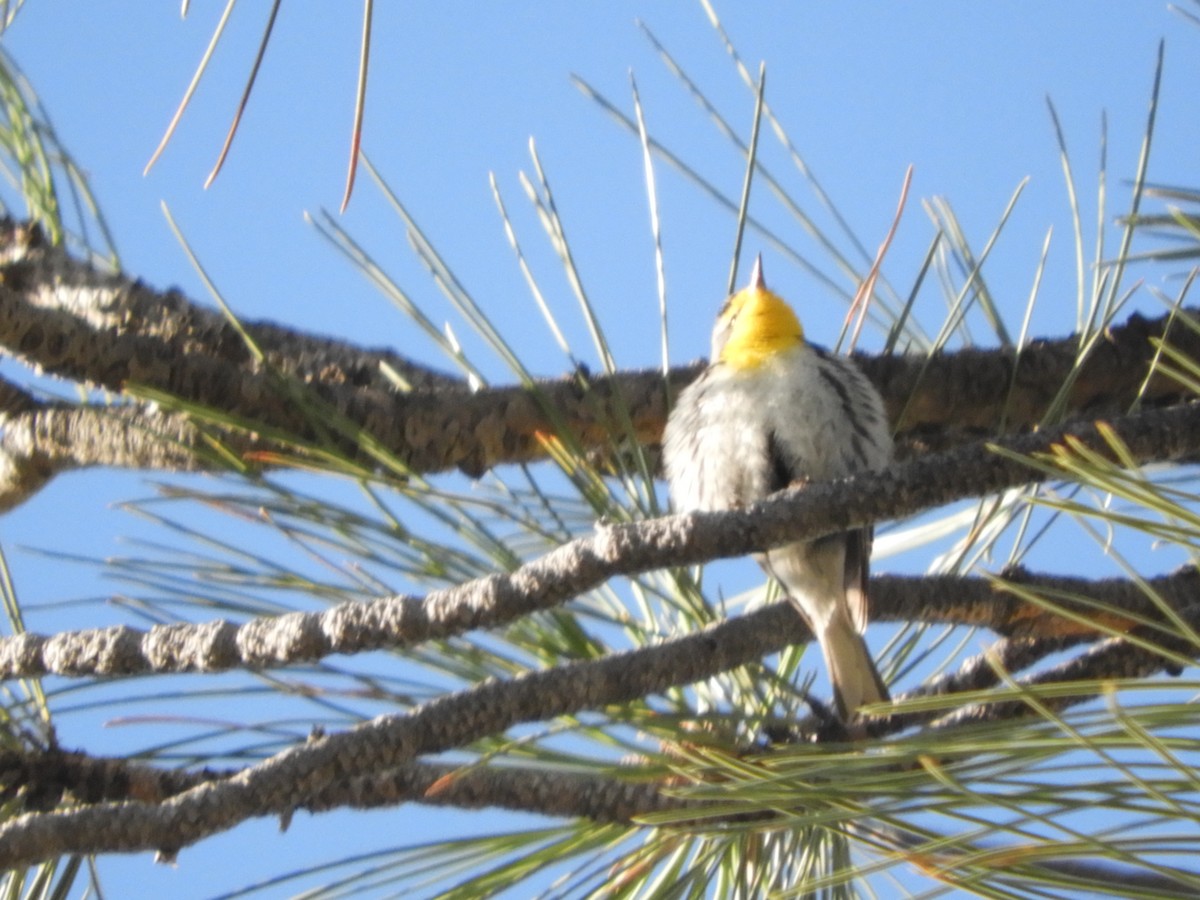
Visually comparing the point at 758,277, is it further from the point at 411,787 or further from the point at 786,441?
the point at 411,787

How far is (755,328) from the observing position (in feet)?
6.64

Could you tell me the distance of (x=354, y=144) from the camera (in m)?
0.85

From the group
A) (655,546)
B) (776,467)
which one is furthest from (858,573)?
(655,546)

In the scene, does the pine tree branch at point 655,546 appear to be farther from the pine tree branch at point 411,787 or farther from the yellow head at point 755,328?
the yellow head at point 755,328

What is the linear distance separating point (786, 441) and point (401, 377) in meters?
0.57

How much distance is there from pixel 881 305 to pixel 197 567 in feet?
2.93

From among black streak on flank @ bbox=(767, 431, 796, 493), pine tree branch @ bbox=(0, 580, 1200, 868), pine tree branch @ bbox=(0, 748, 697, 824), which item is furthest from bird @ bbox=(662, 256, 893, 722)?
pine tree branch @ bbox=(0, 580, 1200, 868)

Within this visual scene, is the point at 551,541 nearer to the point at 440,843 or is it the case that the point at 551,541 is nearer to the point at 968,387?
the point at 440,843

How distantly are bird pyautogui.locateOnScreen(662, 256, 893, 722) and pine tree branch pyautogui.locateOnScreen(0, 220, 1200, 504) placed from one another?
6 cm

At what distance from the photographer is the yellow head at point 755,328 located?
6.31 ft

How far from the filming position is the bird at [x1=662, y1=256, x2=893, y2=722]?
1.62 meters

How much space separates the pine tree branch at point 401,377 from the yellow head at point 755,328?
0.28 m

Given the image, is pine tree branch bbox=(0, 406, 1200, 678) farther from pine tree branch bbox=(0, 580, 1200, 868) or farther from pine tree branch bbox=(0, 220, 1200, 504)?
pine tree branch bbox=(0, 220, 1200, 504)

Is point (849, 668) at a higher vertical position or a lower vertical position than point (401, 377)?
lower
